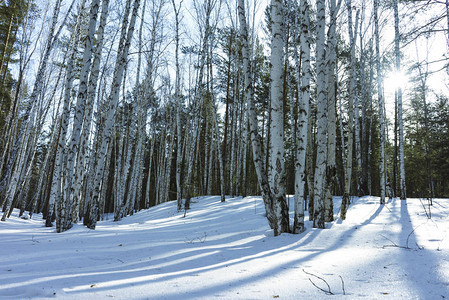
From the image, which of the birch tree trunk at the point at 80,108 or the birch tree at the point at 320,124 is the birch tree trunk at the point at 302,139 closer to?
the birch tree at the point at 320,124

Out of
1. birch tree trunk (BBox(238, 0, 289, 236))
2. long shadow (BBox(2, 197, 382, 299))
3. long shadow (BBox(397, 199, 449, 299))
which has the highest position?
birch tree trunk (BBox(238, 0, 289, 236))

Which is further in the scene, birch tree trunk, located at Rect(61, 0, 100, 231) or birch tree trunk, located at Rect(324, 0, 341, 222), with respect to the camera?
birch tree trunk, located at Rect(61, 0, 100, 231)

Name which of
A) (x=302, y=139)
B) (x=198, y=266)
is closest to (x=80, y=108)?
(x=198, y=266)

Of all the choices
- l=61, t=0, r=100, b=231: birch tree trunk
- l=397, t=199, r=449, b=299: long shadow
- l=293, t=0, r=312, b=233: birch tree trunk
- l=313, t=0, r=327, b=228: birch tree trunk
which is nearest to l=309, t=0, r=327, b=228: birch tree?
l=313, t=0, r=327, b=228: birch tree trunk

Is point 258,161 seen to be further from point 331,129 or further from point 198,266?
Result: point 198,266

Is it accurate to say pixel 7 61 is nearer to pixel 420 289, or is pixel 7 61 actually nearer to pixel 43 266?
pixel 43 266

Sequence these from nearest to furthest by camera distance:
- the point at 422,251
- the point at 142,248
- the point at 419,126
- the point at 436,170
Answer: the point at 422,251 → the point at 142,248 → the point at 436,170 → the point at 419,126

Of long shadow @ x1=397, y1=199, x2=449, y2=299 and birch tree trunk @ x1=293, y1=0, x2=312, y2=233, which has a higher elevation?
birch tree trunk @ x1=293, y1=0, x2=312, y2=233

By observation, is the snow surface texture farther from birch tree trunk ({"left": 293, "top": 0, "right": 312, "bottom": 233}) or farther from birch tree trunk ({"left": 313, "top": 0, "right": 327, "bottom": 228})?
birch tree trunk ({"left": 313, "top": 0, "right": 327, "bottom": 228})

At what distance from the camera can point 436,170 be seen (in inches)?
734

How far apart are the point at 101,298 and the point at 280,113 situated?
3559mm

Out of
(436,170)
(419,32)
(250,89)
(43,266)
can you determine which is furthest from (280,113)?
(436,170)

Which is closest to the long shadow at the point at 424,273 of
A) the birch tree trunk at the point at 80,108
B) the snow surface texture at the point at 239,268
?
the snow surface texture at the point at 239,268

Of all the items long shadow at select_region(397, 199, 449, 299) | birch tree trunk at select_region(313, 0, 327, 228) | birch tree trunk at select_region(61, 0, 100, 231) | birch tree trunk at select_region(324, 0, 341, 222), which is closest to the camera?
long shadow at select_region(397, 199, 449, 299)
